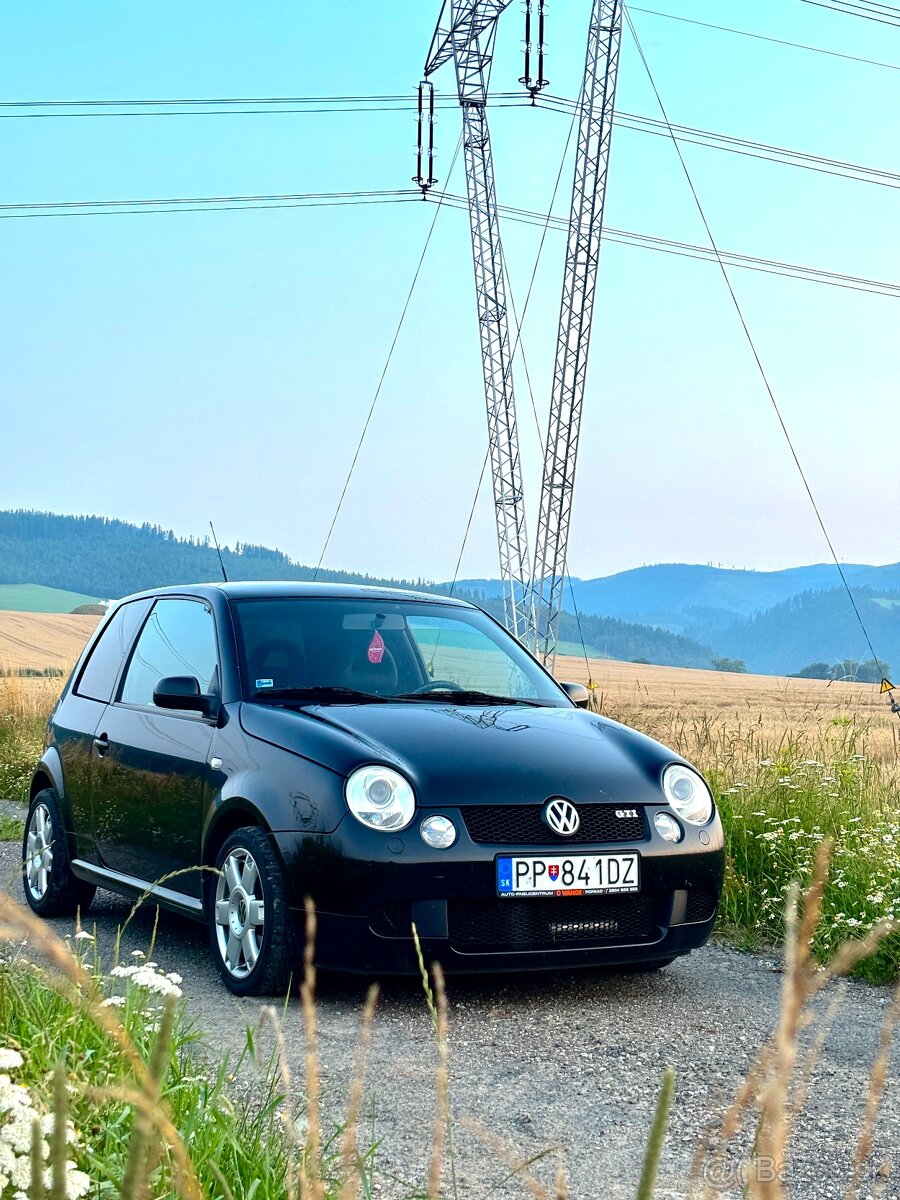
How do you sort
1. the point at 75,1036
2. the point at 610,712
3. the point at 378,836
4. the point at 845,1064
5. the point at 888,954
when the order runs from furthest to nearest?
the point at 610,712 < the point at 888,954 < the point at 378,836 < the point at 845,1064 < the point at 75,1036

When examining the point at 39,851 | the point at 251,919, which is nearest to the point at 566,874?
the point at 251,919

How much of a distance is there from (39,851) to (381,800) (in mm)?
3222

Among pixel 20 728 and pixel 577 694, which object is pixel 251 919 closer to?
pixel 577 694

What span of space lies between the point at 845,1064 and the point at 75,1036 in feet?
8.53

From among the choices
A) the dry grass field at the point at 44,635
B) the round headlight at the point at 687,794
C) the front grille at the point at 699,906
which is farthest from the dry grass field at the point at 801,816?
the dry grass field at the point at 44,635

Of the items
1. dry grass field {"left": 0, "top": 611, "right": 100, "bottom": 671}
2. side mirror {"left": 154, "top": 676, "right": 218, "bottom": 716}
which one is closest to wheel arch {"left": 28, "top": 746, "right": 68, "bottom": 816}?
side mirror {"left": 154, "top": 676, "right": 218, "bottom": 716}

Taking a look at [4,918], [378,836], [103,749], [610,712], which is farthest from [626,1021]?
[610,712]

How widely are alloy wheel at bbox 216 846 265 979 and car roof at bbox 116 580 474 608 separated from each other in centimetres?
153

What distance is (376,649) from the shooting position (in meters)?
6.61

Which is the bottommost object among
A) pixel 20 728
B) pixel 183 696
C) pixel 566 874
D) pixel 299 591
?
pixel 566 874

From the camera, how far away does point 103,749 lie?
23.5 ft

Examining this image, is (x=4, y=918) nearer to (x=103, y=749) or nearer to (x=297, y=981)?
(x=297, y=981)

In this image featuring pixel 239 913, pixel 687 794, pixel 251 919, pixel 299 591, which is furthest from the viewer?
pixel 299 591

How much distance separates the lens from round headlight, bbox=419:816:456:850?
16.9 feet
